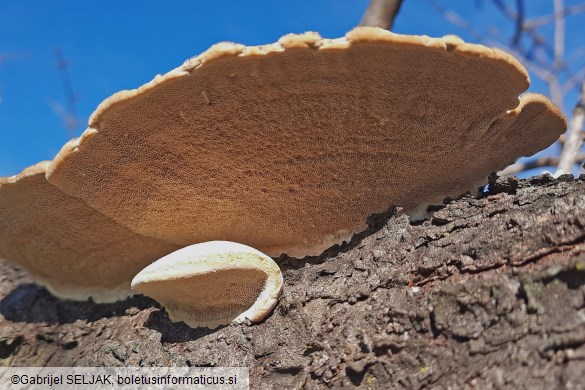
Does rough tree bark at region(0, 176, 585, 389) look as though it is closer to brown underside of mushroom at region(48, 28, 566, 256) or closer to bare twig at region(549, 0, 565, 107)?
brown underside of mushroom at region(48, 28, 566, 256)

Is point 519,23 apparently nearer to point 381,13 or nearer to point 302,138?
point 381,13

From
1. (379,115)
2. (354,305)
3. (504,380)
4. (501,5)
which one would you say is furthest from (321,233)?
(501,5)

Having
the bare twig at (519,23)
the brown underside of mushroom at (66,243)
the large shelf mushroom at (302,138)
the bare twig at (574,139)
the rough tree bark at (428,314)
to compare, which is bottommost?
the rough tree bark at (428,314)

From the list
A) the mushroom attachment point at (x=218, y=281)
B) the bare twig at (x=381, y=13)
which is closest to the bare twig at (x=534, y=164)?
the bare twig at (x=381, y=13)

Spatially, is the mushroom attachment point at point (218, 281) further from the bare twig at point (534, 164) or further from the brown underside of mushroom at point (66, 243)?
the bare twig at point (534, 164)

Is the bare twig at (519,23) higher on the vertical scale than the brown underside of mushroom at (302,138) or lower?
higher

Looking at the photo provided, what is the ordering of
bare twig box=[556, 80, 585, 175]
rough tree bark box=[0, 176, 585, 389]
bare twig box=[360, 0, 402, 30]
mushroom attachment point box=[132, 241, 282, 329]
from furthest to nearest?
bare twig box=[360, 0, 402, 30] → bare twig box=[556, 80, 585, 175] → mushroom attachment point box=[132, 241, 282, 329] → rough tree bark box=[0, 176, 585, 389]

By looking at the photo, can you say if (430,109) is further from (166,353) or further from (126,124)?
(166,353)

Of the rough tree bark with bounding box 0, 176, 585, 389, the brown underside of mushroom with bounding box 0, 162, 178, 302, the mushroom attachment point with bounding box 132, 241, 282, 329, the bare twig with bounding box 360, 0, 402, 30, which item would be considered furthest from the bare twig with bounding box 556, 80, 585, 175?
the brown underside of mushroom with bounding box 0, 162, 178, 302
